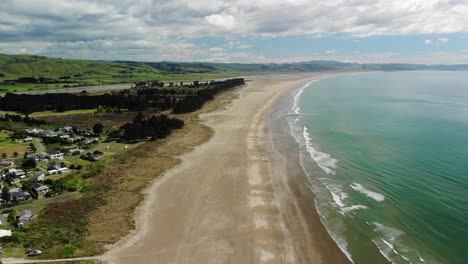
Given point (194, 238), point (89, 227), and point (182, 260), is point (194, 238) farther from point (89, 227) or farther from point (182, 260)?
point (89, 227)

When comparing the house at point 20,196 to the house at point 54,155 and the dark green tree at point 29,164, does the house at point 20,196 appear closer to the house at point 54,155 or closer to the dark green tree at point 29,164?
the dark green tree at point 29,164

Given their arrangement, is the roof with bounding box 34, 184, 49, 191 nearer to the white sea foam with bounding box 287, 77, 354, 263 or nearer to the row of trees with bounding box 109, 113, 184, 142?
the row of trees with bounding box 109, 113, 184, 142

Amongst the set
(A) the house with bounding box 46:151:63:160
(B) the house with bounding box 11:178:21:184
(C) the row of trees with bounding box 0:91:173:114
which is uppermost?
(C) the row of trees with bounding box 0:91:173:114

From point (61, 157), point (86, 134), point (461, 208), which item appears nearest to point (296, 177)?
point (461, 208)

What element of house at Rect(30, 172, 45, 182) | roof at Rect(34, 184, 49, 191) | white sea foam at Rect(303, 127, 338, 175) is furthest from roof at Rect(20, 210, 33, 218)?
white sea foam at Rect(303, 127, 338, 175)

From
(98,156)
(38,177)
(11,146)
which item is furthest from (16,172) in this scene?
(11,146)

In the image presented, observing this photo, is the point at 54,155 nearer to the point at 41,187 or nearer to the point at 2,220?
the point at 41,187

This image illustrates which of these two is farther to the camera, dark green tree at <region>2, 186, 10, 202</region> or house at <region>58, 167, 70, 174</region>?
house at <region>58, 167, 70, 174</region>
